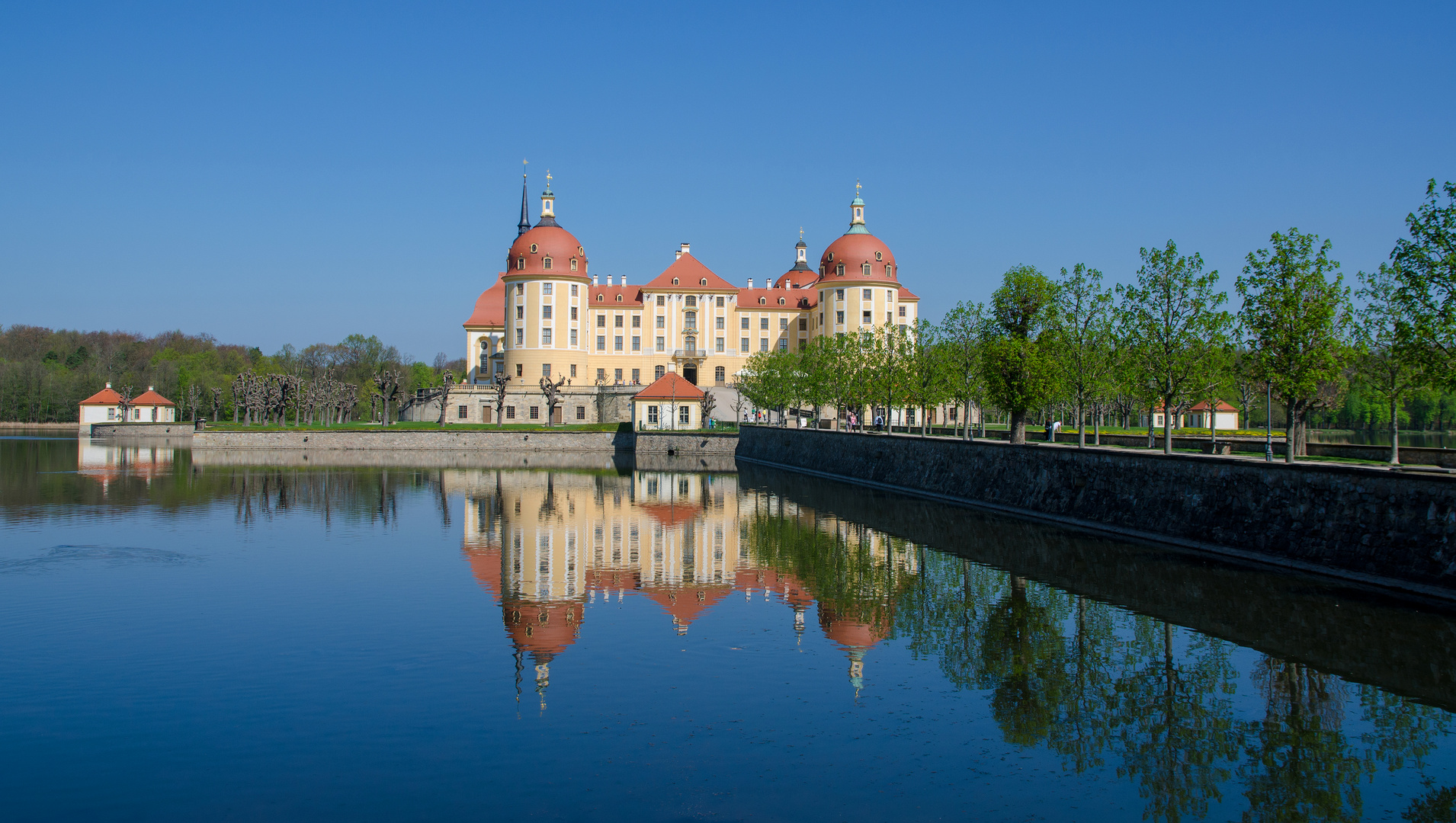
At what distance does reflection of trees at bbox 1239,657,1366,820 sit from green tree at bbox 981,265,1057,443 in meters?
26.6

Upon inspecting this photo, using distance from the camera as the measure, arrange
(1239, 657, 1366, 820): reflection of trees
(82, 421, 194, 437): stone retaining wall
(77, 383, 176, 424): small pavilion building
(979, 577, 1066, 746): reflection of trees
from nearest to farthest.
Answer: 1. (1239, 657, 1366, 820): reflection of trees
2. (979, 577, 1066, 746): reflection of trees
3. (82, 421, 194, 437): stone retaining wall
4. (77, 383, 176, 424): small pavilion building

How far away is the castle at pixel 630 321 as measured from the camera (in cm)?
8475

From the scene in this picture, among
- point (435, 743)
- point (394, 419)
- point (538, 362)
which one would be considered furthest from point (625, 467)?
point (394, 419)

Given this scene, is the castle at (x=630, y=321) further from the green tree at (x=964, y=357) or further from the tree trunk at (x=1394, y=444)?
the tree trunk at (x=1394, y=444)

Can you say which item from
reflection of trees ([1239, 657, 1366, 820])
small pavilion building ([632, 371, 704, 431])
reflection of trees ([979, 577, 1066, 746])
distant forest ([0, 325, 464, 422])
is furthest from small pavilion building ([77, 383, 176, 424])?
reflection of trees ([1239, 657, 1366, 820])

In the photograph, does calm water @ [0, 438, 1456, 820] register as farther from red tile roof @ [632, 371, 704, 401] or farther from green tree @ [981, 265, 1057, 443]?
red tile roof @ [632, 371, 704, 401]

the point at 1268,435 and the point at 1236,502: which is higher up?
the point at 1268,435

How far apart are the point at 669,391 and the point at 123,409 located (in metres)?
62.9

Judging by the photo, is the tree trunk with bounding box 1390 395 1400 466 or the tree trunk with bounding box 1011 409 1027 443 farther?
the tree trunk with bounding box 1011 409 1027 443

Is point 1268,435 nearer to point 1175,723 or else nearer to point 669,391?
point 1175,723

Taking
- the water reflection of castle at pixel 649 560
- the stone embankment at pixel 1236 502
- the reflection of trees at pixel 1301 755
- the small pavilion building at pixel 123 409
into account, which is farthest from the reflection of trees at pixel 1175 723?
the small pavilion building at pixel 123 409

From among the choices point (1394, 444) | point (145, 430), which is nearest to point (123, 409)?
point (145, 430)

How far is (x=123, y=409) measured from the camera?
333 ft

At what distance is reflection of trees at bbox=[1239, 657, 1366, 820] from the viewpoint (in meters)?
9.78
